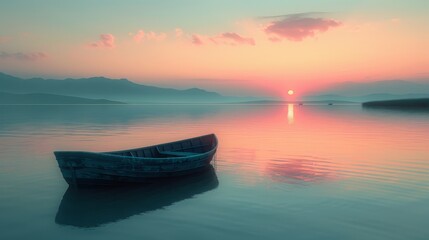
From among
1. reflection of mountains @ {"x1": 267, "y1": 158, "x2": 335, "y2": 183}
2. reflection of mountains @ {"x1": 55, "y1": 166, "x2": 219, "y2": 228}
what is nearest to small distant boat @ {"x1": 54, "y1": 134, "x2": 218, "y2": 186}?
reflection of mountains @ {"x1": 55, "y1": 166, "x2": 219, "y2": 228}

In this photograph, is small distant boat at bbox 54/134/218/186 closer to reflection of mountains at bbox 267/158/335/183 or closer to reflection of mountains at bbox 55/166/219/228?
reflection of mountains at bbox 55/166/219/228

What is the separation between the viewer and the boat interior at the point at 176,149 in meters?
20.1

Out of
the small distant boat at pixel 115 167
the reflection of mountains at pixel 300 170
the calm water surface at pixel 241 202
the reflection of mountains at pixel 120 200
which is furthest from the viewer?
the reflection of mountains at pixel 300 170

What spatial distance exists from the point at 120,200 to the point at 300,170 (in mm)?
11227

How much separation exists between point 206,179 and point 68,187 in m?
7.12

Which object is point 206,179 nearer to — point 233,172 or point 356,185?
point 233,172

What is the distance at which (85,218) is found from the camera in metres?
12.7

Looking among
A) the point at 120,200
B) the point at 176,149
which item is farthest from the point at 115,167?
the point at 176,149

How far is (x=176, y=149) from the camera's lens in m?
23.6

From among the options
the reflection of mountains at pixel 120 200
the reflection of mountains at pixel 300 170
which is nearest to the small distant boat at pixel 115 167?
the reflection of mountains at pixel 120 200

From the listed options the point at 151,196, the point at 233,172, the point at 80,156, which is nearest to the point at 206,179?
the point at 233,172

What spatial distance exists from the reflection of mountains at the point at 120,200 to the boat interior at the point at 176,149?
287 cm

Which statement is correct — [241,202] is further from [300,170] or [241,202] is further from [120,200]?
[300,170]

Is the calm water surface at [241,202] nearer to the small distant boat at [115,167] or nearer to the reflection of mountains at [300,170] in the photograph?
the reflection of mountains at [300,170]
